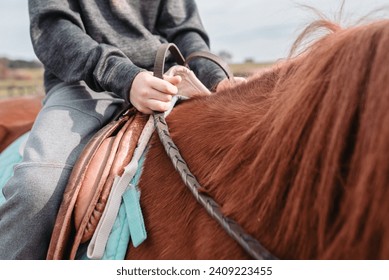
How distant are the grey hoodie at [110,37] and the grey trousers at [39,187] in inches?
7.7

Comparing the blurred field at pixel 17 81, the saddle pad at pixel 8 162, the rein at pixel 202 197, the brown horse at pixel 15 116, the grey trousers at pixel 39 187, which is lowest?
the blurred field at pixel 17 81

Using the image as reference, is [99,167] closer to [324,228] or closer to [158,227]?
[158,227]

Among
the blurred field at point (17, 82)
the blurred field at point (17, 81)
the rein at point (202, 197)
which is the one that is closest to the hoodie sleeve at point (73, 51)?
the rein at point (202, 197)

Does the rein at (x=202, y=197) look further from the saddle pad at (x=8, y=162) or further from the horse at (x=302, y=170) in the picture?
the saddle pad at (x=8, y=162)

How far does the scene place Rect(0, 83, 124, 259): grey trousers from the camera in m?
1.05

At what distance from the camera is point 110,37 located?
1567 mm

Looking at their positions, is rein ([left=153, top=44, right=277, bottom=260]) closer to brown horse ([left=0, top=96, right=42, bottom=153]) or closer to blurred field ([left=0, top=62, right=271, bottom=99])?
brown horse ([left=0, top=96, right=42, bottom=153])

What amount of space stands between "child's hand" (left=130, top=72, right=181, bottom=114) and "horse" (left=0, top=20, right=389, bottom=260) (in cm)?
22

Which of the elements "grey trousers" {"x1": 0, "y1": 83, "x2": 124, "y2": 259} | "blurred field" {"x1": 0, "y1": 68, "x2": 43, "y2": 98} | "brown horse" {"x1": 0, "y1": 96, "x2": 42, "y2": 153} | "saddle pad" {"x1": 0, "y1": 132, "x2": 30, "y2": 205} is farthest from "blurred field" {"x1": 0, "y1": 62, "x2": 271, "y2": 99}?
"grey trousers" {"x1": 0, "y1": 83, "x2": 124, "y2": 259}

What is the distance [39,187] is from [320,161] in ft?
2.33

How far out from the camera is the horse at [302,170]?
630mm

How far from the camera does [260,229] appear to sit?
77cm

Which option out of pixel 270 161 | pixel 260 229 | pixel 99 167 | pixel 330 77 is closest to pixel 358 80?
pixel 330 77

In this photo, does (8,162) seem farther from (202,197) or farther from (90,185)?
(202,197)
